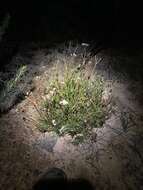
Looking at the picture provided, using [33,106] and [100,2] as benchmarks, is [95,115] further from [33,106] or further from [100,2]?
[100,2]

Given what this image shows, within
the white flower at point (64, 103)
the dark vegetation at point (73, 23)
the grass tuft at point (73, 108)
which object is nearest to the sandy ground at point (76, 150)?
the grass tuft at point (73, 108)

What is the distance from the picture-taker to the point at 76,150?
135 inches

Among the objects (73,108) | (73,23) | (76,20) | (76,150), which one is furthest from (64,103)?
(76,20)

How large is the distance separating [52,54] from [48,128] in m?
1.81

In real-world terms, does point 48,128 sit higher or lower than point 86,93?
lower

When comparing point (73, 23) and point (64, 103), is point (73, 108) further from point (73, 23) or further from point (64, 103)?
point (73, 23)

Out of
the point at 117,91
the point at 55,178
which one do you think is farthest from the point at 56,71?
the point at 55,178

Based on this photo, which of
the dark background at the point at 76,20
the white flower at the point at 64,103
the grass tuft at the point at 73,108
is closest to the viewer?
the grass tuft at the point at 73,108

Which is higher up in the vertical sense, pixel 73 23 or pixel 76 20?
pixel 76 20

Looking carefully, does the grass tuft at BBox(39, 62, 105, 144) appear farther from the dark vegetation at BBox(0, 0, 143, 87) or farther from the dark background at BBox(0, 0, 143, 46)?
the dark background at BBox(0, 0, 143, 46)

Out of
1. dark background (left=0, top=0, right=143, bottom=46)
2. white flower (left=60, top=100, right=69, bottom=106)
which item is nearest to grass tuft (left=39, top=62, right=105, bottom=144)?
white flower (left=60, top=100, right=69, bottom=106)

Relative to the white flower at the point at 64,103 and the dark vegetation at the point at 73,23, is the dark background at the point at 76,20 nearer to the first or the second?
the dark vegetation at the point at 73,23

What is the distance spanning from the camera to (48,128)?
3.56m

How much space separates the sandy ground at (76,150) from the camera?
3143 millimetres
